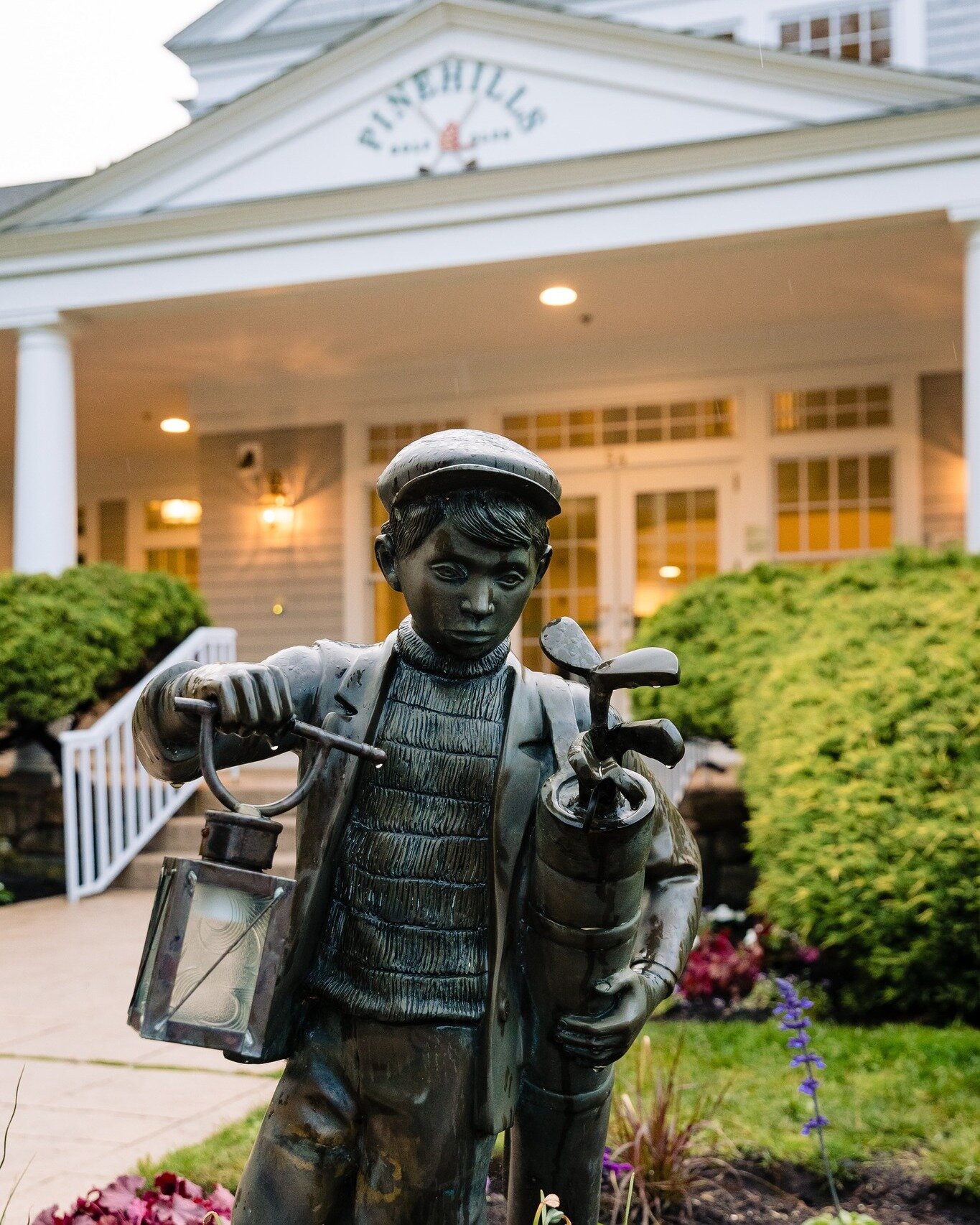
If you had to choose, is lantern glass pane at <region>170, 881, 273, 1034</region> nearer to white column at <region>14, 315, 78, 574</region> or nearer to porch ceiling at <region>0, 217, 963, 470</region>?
porch ceiling at <region>0, 217, 963, 470</region>

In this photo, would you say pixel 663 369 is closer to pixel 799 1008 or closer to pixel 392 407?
pixel 392 407

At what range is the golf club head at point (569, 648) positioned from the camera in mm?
1541

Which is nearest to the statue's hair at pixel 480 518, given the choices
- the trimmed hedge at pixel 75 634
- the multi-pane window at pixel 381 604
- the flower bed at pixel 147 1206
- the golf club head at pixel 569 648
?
the golf club head at pixel 569 648

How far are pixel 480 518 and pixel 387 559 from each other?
21cm

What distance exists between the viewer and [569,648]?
5.13ft

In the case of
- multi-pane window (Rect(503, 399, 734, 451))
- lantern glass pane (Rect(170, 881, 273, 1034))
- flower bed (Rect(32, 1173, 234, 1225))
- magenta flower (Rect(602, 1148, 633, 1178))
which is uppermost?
multi-pane window (Rect(503, 399, 734, 451))

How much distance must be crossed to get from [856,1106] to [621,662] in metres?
2.77

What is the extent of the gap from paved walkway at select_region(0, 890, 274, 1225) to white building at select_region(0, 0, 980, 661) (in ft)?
13.2

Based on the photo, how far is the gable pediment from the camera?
26.7 ft

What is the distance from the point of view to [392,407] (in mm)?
11969

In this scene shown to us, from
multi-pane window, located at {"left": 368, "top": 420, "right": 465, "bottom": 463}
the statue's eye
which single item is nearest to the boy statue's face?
the statue's eye

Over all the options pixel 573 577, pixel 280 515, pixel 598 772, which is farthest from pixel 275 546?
pixel 598 772

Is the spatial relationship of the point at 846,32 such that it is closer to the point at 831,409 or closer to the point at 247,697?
the point at 831,409

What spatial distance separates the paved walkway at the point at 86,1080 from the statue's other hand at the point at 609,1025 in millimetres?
1391
